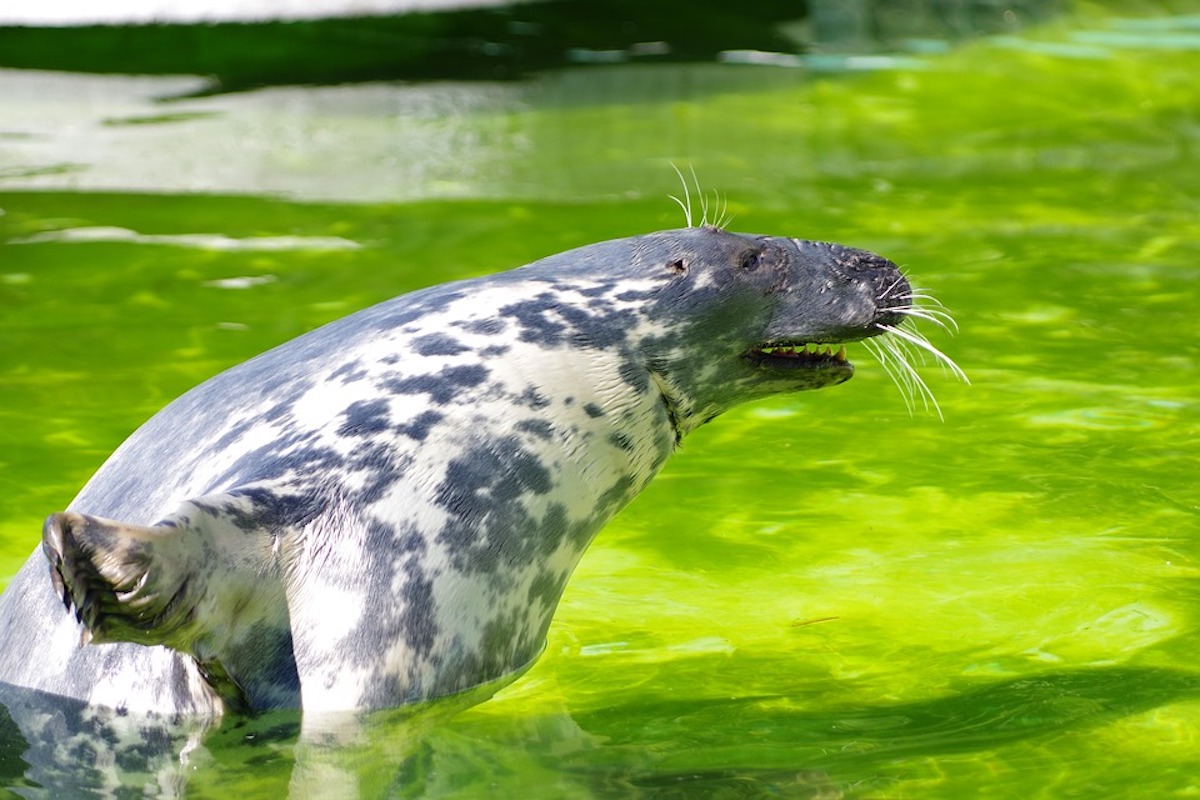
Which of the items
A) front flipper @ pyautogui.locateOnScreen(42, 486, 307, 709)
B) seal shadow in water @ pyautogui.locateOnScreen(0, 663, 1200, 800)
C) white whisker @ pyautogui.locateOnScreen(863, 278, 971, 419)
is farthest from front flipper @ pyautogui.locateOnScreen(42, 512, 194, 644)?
white whisker @ pyautogui.locateOnScreen(863, 278, 971, 419)

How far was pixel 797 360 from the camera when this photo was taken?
3.92 metres

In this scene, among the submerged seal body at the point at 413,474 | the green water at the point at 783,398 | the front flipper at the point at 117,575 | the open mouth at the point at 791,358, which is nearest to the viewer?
the front flipper at the point at 117,575

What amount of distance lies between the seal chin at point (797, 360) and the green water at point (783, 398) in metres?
0.59

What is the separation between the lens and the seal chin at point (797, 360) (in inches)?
153

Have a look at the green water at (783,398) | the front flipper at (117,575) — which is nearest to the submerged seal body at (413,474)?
the front flipper at (117,575)

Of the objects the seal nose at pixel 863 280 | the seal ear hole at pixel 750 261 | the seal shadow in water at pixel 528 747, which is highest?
the seal ear hole at pixel 750 261

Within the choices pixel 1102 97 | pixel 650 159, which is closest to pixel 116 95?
pixel 650 159

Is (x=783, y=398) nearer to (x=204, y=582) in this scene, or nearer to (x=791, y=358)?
(x=791, y=358)

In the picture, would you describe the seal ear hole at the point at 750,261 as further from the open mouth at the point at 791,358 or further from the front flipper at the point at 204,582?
the front flipper at the point at 204,582

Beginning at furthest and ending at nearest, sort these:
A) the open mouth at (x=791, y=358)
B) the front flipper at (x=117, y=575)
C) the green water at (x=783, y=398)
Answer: the open mouth at (x=791, y=358), the green water at (x=783, y=398), the front flipper at (x=117, y=575)

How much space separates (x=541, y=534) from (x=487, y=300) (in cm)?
53

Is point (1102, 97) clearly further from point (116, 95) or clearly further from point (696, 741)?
point (696, 741)

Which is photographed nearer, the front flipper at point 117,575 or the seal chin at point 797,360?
the front flipper at point 117,575

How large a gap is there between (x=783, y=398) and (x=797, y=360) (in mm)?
2136
